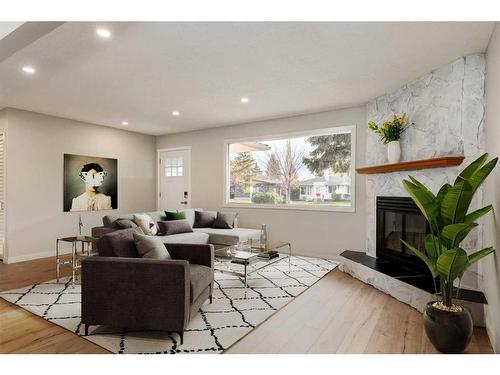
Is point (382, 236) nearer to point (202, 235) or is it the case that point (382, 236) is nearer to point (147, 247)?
point (202, 235)

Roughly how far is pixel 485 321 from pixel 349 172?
2.90m

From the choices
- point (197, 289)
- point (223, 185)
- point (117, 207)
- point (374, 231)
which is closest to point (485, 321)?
point (374, 231)

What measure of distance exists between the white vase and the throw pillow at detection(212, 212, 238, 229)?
2.90 m

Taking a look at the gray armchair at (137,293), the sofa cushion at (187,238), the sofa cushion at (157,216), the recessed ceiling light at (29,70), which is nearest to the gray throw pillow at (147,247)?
the gray armchair at (137,293)

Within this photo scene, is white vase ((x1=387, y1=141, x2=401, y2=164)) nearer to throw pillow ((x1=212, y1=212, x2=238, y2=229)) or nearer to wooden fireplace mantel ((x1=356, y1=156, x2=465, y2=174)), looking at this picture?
wooden fireplace mantel ((x1=356, y1=156, x2=465, y2=174))

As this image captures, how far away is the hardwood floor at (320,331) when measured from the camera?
2326mm

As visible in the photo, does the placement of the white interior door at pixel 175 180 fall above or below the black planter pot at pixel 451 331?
above

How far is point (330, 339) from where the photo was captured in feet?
8.14

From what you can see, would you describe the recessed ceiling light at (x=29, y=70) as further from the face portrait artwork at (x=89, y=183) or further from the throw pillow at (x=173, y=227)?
the throw pillow at (x=173, y=227)

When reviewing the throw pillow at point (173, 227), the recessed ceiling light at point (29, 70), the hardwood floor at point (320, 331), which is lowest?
the hardwood floor at point (320, 331)

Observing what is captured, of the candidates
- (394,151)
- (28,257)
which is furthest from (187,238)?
(394,151)

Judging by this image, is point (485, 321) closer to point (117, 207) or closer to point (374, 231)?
point (374, 231)

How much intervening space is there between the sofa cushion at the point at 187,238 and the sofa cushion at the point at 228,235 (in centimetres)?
12

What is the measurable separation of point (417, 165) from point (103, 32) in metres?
3.39
